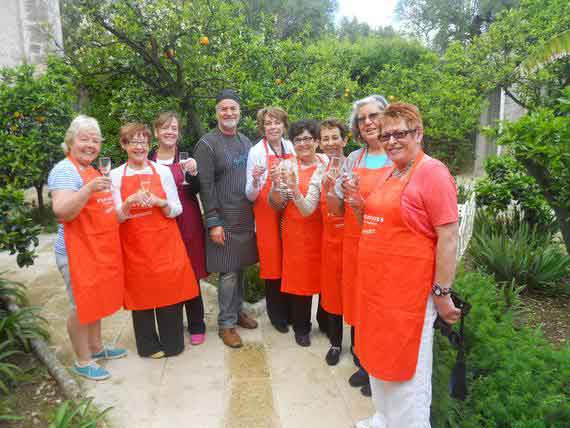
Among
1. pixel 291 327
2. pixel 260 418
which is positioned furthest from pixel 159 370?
pixel 291 327

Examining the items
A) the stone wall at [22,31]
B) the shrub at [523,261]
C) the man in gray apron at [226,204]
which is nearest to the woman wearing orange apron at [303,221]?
the man in gray apron at [226,204]

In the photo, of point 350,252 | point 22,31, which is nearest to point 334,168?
point 350,252

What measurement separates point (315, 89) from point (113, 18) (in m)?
2.70

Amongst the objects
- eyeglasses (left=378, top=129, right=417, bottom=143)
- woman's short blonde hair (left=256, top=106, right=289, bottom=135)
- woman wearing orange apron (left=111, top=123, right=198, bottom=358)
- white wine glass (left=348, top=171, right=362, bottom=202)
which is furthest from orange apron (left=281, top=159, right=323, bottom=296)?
eyeglasses (left=378, top=129, right=417, bottom=143)

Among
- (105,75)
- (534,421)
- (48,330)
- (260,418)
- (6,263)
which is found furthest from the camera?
(6,263)

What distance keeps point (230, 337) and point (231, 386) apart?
0.65m

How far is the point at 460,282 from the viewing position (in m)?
4.02

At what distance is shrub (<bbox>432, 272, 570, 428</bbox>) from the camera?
2.51 meters

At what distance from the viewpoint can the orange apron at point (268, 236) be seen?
394 cm

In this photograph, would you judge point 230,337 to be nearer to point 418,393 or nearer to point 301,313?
point 301,313

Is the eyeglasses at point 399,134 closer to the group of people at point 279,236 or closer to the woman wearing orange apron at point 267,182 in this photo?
the group of people at point 279,236

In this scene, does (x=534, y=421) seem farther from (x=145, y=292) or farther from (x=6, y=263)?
(x=6, y=263)

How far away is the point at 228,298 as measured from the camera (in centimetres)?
409

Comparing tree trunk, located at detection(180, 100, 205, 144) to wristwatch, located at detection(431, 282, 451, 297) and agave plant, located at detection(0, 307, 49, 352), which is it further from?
wristwatch, located at detection(431, 282, 451, 297)
